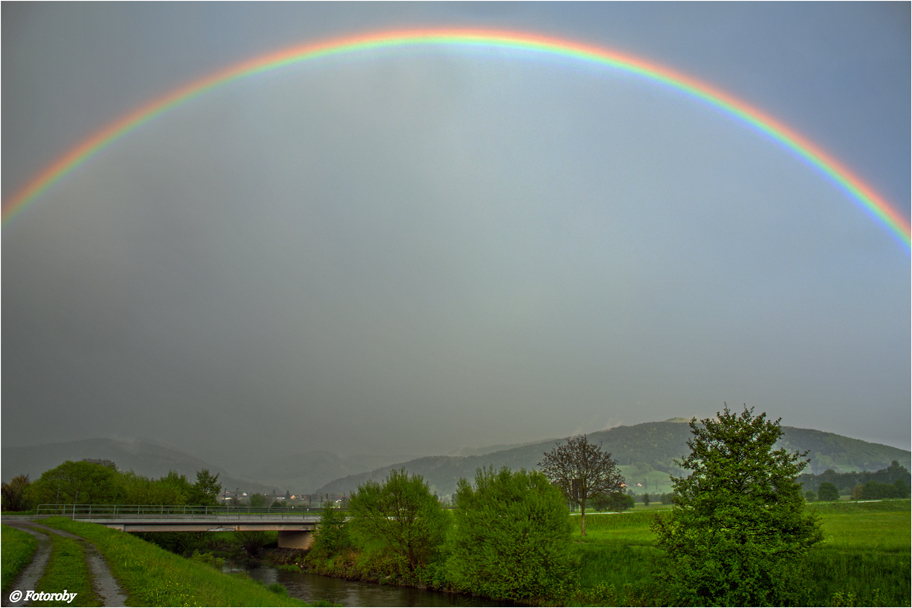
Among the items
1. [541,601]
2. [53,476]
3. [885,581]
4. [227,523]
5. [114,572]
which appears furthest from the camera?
[53,476]

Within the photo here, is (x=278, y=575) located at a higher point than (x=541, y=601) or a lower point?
lower

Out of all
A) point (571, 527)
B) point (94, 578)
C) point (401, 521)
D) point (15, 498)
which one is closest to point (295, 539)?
point (401, 521)

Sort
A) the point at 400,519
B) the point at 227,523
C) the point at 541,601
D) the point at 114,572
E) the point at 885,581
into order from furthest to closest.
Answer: the point at 227,523, the point at 400,519, the point at 541,601, the point at 885,581, the point at 114,572

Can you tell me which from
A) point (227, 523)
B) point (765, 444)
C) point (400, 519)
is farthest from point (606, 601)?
point (227, 523)

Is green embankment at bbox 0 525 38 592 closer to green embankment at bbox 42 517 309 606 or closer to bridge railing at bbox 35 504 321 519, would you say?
green embankment at bbox 42 517 309 606

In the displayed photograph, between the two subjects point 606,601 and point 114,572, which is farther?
point 606,601

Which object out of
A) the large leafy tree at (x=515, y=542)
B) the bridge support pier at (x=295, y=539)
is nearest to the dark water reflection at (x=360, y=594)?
the large leafy tree at (x=515, y=542)

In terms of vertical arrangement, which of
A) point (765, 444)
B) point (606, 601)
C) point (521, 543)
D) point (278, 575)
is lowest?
point (278, 575)

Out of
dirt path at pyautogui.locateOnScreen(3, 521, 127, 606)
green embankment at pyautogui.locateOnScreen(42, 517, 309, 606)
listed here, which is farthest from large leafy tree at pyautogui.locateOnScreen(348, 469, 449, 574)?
dirt path at pyautogui.locateOnScreen(3, 521, 127, 606)

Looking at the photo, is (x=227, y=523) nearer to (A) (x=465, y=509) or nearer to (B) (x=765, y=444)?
(A) (x=465, y=509)

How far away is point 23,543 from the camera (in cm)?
3072

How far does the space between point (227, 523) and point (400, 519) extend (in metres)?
28.0

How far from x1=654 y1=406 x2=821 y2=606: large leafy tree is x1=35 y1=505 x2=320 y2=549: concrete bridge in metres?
56.3

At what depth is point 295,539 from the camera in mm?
78938
